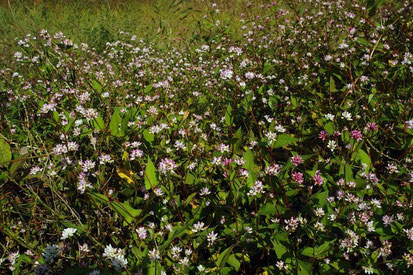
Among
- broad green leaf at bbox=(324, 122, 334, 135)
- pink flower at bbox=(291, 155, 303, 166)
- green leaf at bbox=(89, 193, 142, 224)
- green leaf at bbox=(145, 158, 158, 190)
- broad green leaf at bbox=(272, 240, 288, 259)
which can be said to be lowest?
broad green leaf at bbox=(272, 240, 288, 259)

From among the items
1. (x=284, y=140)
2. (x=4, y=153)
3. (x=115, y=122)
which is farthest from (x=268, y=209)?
(x=4, y=153)

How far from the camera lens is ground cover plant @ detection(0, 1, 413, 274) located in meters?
1.37

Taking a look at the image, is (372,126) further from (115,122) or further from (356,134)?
(115,122)

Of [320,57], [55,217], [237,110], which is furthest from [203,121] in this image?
[320,57]

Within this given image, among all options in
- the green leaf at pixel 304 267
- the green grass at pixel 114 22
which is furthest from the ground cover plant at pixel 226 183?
the green grass at pixel 114 22

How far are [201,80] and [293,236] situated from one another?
2.09m

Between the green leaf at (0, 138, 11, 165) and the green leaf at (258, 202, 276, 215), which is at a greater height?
the green leaf at (0, 138, 11, 165)

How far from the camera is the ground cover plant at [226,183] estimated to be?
137 centimetres

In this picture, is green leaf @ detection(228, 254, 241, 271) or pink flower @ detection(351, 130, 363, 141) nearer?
green leaf @ detection(228, 254, 241, 271)

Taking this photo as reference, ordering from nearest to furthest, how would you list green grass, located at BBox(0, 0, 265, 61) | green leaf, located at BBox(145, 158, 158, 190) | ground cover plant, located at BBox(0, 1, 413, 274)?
ground cover plant, located at BBox(0, 1, 413, 274) < green leaf, located at BBox(145, 158, 158, 190) < green grass, located at BBox(0, 0, 265, 61)

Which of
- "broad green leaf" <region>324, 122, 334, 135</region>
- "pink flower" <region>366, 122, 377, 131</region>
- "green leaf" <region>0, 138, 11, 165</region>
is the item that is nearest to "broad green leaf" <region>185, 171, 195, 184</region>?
"broad green leaf" <region>324, 122, 334, 135</region>

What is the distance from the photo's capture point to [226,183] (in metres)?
1.82

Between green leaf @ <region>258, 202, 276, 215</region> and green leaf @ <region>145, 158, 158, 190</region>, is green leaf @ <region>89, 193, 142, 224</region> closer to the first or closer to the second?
green leaf @ <region>145, 158, 158, 190</region>

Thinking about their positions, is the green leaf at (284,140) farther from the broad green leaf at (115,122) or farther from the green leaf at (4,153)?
the green leaf at (4,153)
